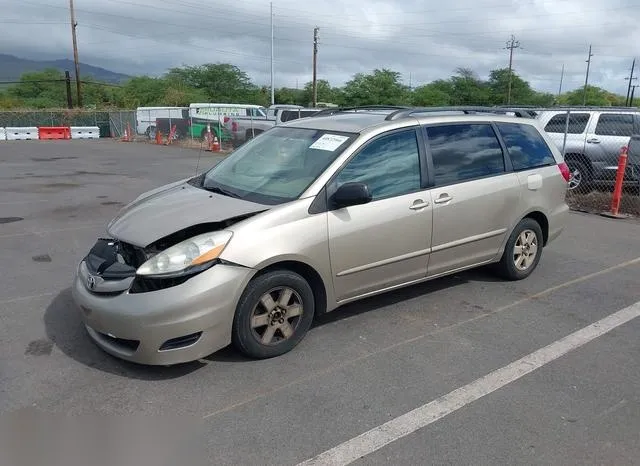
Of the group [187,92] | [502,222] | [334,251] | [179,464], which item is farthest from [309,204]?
[187,92]

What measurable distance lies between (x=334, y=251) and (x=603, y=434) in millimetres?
2013

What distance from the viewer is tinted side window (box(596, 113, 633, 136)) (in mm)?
10734

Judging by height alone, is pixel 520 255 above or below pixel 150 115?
below

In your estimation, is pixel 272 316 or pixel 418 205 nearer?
pixel 272 316

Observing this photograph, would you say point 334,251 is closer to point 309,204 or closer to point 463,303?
point 309,204

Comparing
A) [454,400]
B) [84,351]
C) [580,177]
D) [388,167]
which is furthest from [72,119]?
[454,400]

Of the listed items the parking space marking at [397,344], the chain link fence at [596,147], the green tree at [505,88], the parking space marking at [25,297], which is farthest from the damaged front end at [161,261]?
the green tree at [505,88]

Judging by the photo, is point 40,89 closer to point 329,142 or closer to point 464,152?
point 329,142

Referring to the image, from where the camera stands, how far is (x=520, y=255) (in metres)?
5.43

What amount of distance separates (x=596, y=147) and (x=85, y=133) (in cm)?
3136

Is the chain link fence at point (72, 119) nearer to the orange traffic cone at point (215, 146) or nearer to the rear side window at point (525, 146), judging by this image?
the orange traffic cone at point (215, 146)

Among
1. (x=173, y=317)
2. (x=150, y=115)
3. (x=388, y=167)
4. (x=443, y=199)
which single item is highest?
(x=150, y=115)

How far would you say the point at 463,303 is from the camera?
4848mm

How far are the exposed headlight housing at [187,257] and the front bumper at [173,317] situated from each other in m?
0.07
